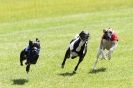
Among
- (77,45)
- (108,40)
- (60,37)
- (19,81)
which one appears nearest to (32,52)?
(19,81)

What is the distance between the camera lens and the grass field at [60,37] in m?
17.8

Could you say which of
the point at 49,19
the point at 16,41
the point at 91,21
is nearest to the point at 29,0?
the point at 49,19

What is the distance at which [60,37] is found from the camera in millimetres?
29172

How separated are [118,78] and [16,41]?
39.6 feet

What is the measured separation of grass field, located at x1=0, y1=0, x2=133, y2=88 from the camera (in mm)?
17828

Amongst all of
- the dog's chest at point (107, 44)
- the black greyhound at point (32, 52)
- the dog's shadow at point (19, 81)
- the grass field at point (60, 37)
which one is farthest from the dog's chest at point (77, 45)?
the dog's shadow at point (19, 81)

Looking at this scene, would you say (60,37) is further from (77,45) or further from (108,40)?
(77,45)

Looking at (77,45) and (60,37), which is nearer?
(77,45)

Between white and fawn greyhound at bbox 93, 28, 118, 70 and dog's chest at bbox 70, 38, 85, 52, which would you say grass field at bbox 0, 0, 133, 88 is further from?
dog's chest at bbox 70, 38, 85, 52

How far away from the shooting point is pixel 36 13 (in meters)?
43.6

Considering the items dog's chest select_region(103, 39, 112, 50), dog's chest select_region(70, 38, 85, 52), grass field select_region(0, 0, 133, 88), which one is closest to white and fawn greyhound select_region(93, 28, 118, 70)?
dog's chest select_region(103, 39, 112, 50)

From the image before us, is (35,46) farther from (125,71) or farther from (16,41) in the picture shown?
(16,41)

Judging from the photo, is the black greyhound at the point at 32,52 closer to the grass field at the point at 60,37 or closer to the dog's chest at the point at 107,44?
the grass field at the point at 60,37

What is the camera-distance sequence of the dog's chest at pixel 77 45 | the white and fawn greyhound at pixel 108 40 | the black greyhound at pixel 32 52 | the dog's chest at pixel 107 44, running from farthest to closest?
the dog's chest at pixel 107 44
the white and fawn greyhound at pixel 108 40
the dog's chest at pixel 77 45
the black greyhound at pixel 32 52
